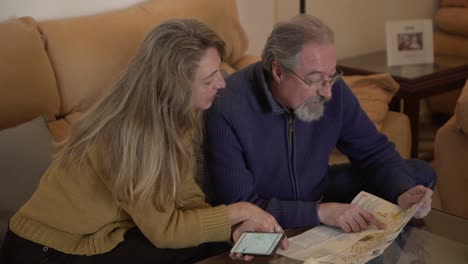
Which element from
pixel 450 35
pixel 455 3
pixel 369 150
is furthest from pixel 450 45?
pixel 369 150

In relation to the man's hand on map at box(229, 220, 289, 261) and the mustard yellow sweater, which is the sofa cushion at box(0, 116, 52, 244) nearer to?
the mustard yellow sweater

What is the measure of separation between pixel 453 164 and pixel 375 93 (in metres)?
0.41

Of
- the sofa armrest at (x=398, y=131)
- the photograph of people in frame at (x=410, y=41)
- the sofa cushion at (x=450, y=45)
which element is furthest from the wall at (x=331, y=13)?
the sofa armrest at (x=398, y=131)

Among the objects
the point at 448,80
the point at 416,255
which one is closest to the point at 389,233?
the point at 416,255

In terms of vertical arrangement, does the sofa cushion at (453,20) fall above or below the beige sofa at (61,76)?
below

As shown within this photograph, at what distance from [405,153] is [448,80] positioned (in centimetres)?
68

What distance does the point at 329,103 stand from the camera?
1.75m

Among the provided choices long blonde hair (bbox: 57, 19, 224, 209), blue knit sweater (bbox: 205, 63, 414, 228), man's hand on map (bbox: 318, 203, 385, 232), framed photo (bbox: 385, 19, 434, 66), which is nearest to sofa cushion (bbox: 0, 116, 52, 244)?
long blonde hair (bbox: 57, 19, 224, 209)

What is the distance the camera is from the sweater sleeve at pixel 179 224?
1438 mm

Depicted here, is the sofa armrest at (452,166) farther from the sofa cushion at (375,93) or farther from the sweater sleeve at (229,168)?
the sweater sleeve at (229,168)

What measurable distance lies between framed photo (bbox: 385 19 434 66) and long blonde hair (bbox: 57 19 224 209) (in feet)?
6.13

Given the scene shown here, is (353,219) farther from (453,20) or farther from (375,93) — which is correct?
(453,20)

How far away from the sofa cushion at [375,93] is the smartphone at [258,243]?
1104 mm

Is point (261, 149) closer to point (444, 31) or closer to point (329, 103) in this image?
point (329, 103)
